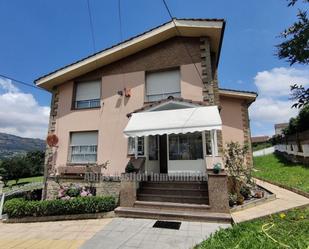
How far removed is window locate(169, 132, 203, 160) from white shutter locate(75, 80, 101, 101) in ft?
31.7

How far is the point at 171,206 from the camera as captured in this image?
12.9m

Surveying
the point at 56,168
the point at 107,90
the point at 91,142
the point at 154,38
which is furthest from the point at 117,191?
the point at 154,38

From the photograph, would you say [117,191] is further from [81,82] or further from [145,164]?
[81,82]

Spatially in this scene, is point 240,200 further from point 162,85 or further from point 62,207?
point 162,85

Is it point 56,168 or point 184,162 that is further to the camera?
point 56,168

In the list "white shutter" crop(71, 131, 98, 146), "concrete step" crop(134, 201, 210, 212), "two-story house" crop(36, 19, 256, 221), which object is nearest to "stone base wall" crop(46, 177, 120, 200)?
"two-story house" crop(36, 19, 256, 221)

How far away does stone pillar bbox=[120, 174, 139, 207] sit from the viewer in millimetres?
13750

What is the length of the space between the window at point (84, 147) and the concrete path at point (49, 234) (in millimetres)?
7771

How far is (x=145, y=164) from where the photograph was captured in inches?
662

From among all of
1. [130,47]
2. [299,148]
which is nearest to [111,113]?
[130,47]

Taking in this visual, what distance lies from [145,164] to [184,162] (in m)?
3.10

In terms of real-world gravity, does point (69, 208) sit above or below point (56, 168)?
below

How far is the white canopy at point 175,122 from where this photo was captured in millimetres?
14203

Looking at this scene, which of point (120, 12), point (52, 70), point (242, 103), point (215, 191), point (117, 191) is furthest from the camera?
point (242, 103)
